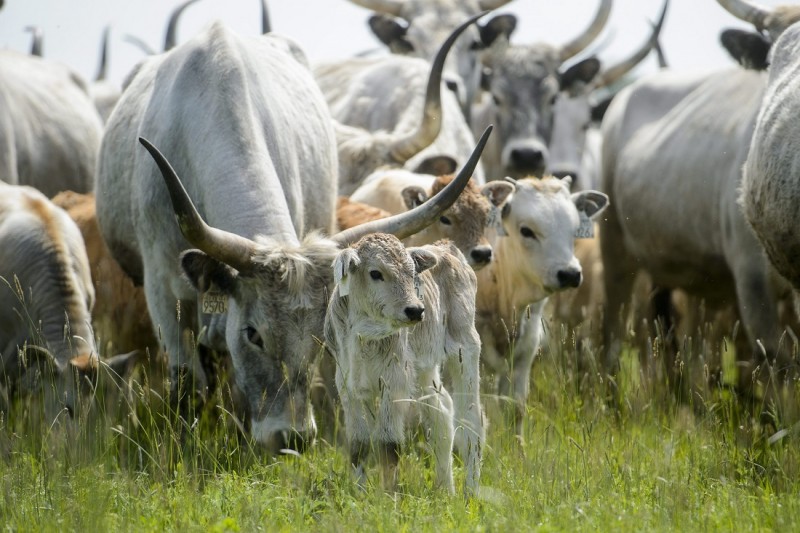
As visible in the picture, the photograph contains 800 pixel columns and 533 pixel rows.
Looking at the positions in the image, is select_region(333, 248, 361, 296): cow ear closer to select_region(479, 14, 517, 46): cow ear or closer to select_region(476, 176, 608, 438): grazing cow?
select_region(476, 176, 608, 438): grazing cow

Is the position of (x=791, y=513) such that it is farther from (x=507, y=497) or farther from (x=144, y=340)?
(x=144, y=340)

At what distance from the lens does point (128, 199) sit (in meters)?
7.25

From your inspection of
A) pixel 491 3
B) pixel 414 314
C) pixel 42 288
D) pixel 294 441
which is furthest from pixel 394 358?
pixel 491 3

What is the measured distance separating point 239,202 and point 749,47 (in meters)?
3.29

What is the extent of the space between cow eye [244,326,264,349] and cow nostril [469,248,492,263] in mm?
1603

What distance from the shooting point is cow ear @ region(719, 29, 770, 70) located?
286 inches

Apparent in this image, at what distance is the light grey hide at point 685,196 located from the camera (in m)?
7.61

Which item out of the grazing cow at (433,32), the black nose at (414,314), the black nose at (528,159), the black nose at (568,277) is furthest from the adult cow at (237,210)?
the grazing cow at (433,32)

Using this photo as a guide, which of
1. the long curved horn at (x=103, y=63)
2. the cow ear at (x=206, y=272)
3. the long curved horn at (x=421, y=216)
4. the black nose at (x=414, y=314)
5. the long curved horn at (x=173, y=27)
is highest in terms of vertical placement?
the black nose at (x=414, y=314)

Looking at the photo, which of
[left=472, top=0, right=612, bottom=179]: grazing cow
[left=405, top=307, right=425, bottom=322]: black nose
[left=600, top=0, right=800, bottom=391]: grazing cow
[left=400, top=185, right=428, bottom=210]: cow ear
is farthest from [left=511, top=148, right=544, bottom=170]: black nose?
[left=405, top=307, right=425, bottom=322]: black nose

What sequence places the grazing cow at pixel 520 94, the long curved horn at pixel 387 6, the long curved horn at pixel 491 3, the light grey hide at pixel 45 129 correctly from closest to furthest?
Answer: the light grey hide at pixel 45 129, the grazing cow at pixel 520 94, the long curved horn at pixel 387 6, the long curved horn at pixel 491 3

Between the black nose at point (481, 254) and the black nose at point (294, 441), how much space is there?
69.2 inches

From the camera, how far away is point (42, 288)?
6.84 meters

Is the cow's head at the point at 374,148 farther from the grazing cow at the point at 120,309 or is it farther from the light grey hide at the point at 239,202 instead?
the grazing cow at the point at 120,309
